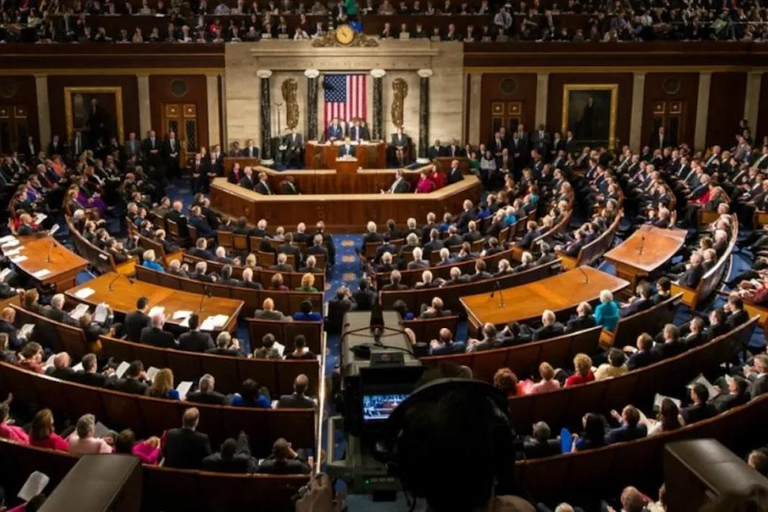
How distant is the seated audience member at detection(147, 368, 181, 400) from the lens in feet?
28.0

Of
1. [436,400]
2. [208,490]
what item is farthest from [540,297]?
[436,400]

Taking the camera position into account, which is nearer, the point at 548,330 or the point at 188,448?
the point at 188,448

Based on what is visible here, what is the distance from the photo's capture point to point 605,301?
10969 mm

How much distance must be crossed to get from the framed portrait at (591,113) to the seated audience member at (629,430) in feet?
57.0

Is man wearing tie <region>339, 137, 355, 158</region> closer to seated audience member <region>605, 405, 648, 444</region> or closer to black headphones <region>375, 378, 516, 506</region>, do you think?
seated audience member <region>605, 405, 648, 444</region>

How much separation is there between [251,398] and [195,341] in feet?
6.20

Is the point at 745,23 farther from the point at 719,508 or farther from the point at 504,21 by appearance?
the point at 719,508

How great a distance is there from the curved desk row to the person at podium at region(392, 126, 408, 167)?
11.2 ft

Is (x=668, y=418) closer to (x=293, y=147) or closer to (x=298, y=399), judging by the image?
(x=298, y=399)

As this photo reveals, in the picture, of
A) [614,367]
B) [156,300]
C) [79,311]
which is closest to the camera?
[614,367]

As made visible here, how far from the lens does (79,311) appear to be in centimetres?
1142

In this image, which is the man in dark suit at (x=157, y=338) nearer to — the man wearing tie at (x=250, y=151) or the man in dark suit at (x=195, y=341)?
the man in dark suit at (x=195, y=341)

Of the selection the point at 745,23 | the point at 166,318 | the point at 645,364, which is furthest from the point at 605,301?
the point at 745,23

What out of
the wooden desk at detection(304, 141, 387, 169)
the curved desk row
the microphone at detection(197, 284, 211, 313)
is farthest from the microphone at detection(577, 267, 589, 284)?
the wooden desk at detection(304, 141, 387, 169)
